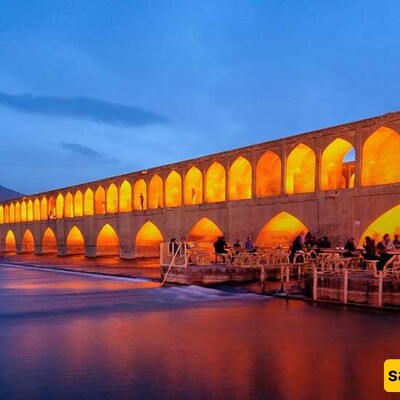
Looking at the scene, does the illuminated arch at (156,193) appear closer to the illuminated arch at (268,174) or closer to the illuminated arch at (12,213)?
the illuminated arch at (268,174)

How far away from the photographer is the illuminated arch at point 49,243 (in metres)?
34.7

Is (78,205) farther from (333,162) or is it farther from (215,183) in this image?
(333,162)

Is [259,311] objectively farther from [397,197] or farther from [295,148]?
[295,148]

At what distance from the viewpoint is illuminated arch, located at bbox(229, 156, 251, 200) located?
63.4 feet

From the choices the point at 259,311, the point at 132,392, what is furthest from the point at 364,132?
the point at 132,392

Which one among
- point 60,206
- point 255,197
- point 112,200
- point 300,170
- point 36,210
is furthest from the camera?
point 36,210

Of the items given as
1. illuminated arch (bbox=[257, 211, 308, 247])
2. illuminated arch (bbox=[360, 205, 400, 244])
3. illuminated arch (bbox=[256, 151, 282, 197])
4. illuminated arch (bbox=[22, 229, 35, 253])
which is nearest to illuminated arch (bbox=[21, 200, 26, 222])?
illuminated arch (bbox=[22, 229, 35, 253])

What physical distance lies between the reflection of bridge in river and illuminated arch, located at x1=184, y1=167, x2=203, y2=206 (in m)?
0.04

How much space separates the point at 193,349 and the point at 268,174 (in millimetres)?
13774

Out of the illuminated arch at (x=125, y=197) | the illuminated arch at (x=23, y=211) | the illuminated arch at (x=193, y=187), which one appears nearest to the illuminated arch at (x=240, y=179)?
the illuminated arch at (x=193, y=187)

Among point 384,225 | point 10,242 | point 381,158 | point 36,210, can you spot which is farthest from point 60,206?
point 384,225

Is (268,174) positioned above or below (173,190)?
above

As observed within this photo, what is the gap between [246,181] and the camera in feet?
65.8

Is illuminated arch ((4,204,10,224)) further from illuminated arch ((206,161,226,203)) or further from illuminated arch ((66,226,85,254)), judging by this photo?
illuminated arch ((206,161,226,203))
